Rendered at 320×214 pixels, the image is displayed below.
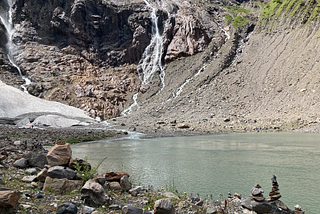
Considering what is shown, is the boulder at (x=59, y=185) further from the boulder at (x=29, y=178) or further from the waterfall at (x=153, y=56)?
the waterfall at (x=153, y=56)

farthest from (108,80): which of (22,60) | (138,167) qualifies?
(138,167)

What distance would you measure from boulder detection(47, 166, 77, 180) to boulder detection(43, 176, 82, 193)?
0.22 metres

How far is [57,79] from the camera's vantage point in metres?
62.0

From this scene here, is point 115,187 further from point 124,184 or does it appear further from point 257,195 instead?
point 257,195

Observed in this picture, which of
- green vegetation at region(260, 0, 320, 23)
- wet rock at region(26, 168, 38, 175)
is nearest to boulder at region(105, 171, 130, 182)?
wet rock at region(26, 168, 38, 175)

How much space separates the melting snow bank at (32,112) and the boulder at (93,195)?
3232cm

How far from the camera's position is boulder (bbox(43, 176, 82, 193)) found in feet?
20.1

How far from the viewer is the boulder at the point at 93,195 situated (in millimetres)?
5551

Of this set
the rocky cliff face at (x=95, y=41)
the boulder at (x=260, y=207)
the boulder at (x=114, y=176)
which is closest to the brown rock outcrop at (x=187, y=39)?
the rocky cliff face at (x=95, y=41)

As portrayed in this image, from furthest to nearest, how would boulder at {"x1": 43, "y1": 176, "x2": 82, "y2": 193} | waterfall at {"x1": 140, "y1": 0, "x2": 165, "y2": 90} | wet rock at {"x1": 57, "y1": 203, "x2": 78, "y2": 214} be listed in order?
waterfall at {"x1": 140, "y1": 0, "x2": 165, "y2": 90} < boulder at {"x1": 43, "y1": 176, "x2": 82, "y2": 193} < wet rock at {"x1": 57, "y1": 203, "x2": 78, "y2": 214}

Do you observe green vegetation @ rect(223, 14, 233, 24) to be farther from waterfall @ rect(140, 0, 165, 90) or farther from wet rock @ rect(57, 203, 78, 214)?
wet rock @ rect(57, 203, 78, 214)

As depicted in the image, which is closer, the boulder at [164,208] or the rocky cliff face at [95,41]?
the boulder at [164,208]

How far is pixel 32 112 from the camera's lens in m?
40.9

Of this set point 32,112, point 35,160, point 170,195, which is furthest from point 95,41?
point 170,195
